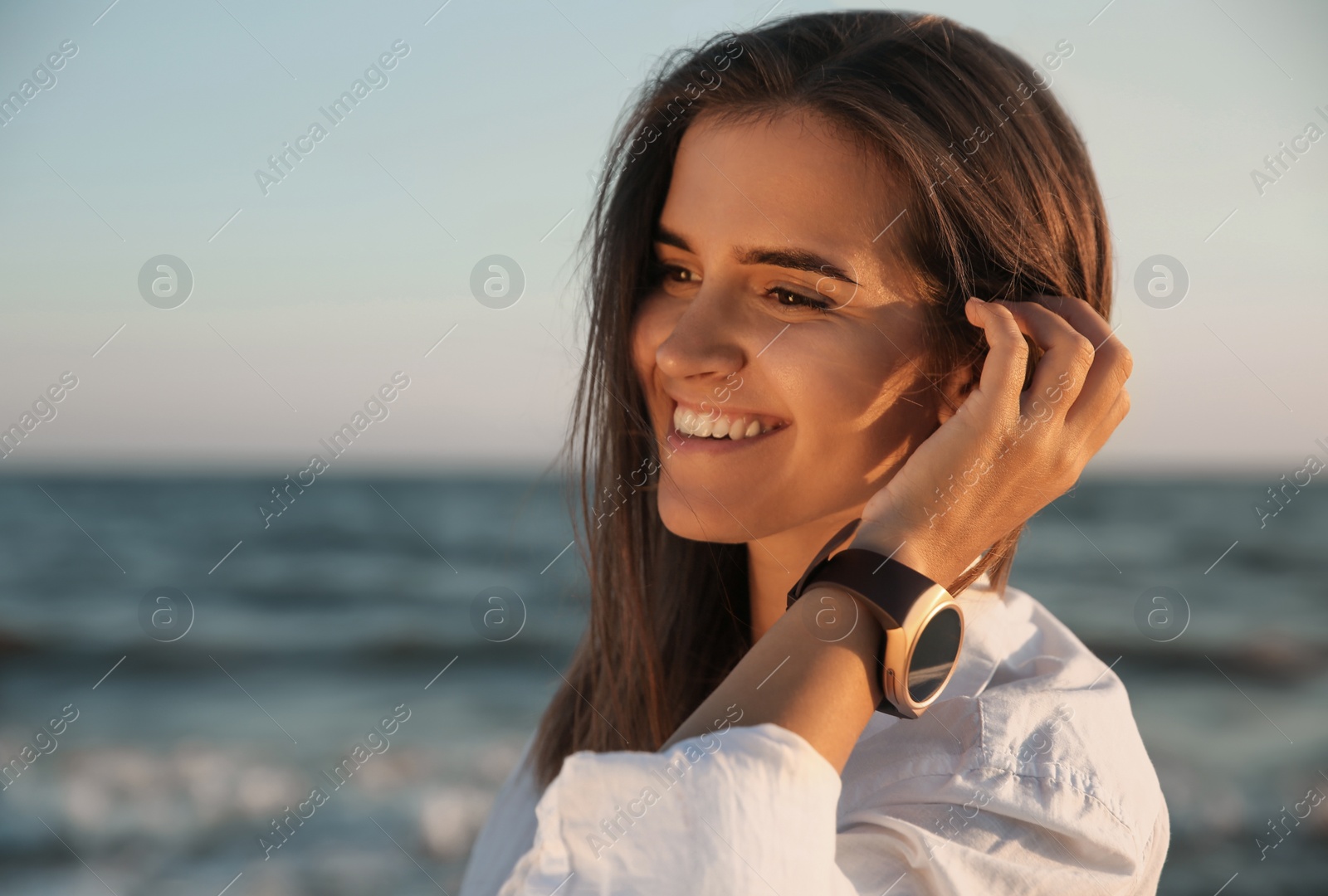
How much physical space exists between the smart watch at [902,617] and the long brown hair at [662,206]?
8.1 inches

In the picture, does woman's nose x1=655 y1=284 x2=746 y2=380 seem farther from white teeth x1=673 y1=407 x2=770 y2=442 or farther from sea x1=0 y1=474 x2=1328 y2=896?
sea x1=0 y1=474 x2=1328 y2=896

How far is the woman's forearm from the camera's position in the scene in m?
1.17

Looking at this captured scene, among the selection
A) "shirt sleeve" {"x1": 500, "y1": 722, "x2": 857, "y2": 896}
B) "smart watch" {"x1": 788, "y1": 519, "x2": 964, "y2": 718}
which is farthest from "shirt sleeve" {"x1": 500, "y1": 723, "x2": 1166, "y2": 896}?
"smart watch" {"x1": 788, "y1": 519, "x2": 964, "y2": 718}

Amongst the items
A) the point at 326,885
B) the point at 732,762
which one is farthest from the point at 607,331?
the point at 326,885

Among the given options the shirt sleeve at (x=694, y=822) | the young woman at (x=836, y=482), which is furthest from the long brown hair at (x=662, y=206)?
the shirt sleeve at (x=694, y=822)

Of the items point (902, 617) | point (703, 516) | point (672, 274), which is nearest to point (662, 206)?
point (672, 274)

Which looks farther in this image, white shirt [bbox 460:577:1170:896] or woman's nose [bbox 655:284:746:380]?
woman's nose [bbox 655:284:746:380]

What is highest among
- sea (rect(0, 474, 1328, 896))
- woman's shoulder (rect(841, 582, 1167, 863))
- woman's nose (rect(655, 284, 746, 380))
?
woman's nose (rect(655, 284, 746, 380))

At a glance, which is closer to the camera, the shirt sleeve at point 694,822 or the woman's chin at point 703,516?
the shirt sleeve at point 694,822

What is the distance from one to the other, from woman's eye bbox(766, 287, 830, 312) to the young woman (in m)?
0.01

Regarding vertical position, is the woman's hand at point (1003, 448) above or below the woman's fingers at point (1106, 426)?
above

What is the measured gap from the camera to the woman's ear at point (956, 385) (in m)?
1.98

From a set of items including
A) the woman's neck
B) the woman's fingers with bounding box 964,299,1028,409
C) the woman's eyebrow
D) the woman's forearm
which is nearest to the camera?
the woman's forearm

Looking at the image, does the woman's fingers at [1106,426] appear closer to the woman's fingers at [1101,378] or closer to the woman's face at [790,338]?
the woman's fingers at [1101,378]
